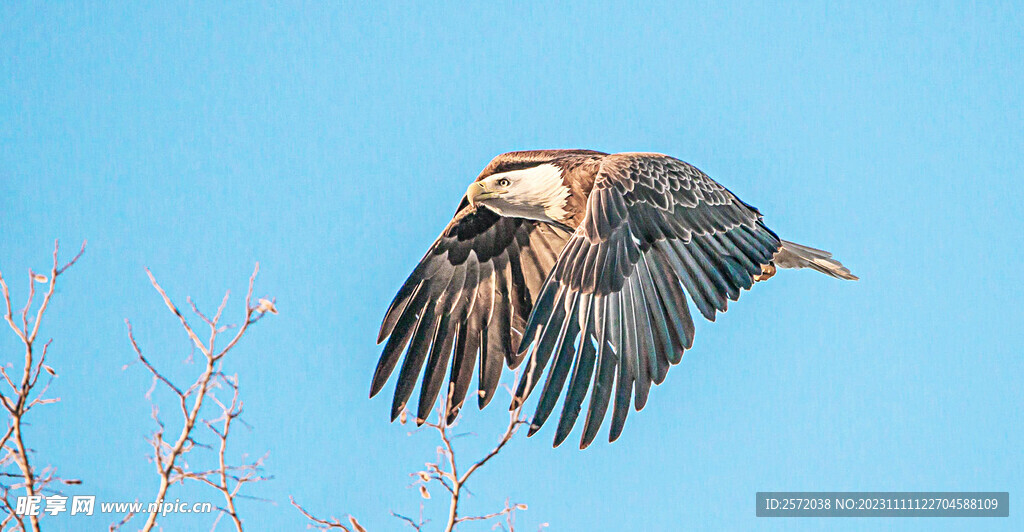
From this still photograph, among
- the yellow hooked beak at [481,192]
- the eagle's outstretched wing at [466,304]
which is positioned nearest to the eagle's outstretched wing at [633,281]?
the yellow hooked beak at [481,192]

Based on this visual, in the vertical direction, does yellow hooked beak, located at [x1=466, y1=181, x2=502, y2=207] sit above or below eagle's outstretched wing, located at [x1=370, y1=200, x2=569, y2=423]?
above

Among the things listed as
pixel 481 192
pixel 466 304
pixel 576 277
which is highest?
pixel 481 192

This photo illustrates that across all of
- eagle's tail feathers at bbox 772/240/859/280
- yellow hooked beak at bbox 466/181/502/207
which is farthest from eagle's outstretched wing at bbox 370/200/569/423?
eagle's tail feathers at bbox 772/240/859/280

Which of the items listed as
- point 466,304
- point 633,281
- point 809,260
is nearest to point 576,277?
point 633,281

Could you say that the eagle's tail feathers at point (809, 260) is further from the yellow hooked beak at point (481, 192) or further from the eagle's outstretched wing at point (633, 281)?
the yellow hooked beak at point (481, 192)

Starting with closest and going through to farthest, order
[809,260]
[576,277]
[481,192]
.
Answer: [576,277] < [481,192] < [809,260]

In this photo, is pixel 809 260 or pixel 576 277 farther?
pixel 809 260

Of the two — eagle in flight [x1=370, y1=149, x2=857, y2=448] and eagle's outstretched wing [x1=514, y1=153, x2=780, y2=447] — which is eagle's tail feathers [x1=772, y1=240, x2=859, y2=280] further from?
eagle's outstretched wing [x1=514, y1=153, x2=780, y2=447]

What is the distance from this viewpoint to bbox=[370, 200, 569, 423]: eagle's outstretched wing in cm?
638

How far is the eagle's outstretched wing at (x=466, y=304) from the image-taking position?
20.9 feet

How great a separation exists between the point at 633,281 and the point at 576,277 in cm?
32

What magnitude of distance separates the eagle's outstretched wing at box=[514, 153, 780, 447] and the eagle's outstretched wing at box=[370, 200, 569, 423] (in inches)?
39.9

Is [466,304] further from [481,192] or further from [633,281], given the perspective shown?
[633,281]

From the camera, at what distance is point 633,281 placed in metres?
5.30
